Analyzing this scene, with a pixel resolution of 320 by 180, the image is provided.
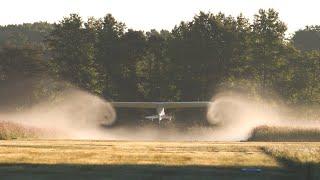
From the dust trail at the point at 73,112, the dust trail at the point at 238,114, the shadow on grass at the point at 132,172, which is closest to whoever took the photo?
the shadow on grass at the point at 132,172

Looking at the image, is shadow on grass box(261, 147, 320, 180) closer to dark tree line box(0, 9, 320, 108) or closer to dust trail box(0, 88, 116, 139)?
dust trail box(0, 88, 116, 139)

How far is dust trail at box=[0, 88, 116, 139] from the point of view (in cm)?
7856

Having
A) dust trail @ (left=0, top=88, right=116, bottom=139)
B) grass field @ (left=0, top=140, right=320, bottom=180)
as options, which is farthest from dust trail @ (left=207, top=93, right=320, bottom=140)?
grass field @ (left=0, top=140, right=320, bottom=180)

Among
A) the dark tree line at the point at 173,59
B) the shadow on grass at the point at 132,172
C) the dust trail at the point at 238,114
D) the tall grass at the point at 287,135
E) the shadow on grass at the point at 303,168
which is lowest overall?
the shadow on grass at the point at 132,172

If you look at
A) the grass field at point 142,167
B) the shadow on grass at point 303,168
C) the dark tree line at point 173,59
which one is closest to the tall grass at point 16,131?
the grass field at point 142,167

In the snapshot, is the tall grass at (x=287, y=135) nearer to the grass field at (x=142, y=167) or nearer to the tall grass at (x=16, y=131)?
the tall grass at (x=16, y=131)

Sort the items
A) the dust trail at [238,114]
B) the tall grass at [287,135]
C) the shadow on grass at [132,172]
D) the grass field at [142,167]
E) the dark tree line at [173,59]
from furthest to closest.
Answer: the dark tree line at [173,59]
the dust trail at [238,114]
the tall grass at [287,135]
the grass field at [142,167]
the shadow on grass at [132,172]

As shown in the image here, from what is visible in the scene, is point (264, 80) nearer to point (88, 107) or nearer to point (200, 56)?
point (200, 56)

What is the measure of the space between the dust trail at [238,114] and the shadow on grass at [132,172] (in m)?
54.8

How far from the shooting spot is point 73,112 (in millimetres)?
85375

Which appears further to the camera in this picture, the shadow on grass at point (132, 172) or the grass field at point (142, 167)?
the grass field at point (142, 167)

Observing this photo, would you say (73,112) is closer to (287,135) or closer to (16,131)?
(16,131)

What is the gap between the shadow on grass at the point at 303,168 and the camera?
11.6 m

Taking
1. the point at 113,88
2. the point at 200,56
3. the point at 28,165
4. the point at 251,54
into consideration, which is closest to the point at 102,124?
the point at 113,88
